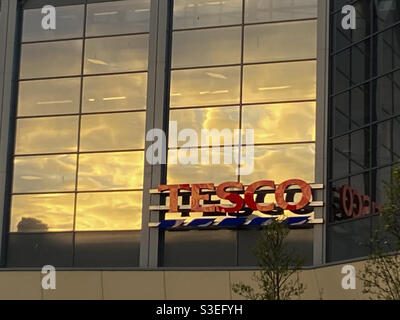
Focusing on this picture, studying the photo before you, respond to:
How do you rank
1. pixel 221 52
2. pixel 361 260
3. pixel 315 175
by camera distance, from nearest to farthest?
1. pixel 361 260
2. pixel 315 175
3. pixel 221 52

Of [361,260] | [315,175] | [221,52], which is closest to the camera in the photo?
[361,260]

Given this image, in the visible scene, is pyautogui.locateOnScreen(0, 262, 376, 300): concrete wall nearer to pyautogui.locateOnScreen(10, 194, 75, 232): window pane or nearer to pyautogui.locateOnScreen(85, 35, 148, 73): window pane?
pyautogui.locateOnScreen(10, 194, 75, 232): window pane

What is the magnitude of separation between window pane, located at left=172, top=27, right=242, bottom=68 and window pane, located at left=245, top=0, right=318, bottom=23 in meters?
0.88

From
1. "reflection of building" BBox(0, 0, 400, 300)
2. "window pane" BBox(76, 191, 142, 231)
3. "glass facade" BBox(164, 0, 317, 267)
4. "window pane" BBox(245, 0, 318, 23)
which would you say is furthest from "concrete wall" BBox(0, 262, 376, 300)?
"window pane" BBox(245, 0, 318, 23)

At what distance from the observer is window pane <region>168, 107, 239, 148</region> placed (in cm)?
3659

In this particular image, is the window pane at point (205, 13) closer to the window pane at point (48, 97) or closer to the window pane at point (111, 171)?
the window pane at point (48, 97)

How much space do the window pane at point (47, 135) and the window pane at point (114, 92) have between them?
107cm

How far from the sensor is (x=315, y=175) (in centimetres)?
3481

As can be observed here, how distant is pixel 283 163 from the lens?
117 feet

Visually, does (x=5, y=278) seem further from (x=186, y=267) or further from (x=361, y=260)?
(x=361, y=260)

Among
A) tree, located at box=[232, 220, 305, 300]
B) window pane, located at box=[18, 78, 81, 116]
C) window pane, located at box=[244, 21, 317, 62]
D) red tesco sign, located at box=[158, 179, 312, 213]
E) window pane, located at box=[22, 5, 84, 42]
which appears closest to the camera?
tree, located at box=[232, 220, 305, 300]

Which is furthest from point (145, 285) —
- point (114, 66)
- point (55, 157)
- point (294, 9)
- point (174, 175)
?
point (294, 9)

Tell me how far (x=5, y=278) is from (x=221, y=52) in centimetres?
1279

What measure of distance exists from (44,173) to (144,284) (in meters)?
6.80
